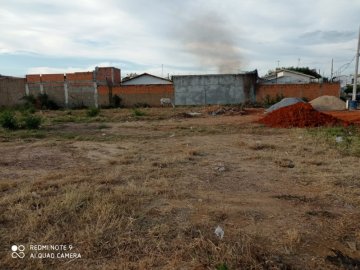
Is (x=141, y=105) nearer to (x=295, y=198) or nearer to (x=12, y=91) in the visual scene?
(x=12, y=91)

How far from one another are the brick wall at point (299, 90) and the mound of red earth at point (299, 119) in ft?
42.2

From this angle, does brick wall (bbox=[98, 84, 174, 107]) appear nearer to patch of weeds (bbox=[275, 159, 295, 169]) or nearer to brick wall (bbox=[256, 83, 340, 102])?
brick wall (bbox=[256, 83, 340, 102])

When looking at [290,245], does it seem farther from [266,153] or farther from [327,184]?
[266,153]

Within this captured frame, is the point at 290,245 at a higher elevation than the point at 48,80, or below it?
below

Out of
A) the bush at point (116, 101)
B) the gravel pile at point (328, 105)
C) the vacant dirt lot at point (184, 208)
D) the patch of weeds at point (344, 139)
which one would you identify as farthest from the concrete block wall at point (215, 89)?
the vacant dirt lot at point (184, 208)

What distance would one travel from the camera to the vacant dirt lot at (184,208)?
3.15 metres

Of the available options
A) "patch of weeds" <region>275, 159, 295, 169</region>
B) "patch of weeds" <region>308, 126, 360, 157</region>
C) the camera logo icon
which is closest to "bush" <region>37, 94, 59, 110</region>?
"patch of weeds" <region>308, 126, 360, 157</region>

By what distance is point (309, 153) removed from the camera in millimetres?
7910

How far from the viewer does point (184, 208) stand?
4375 millimetres

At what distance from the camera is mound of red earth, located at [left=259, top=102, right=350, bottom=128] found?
13677mm

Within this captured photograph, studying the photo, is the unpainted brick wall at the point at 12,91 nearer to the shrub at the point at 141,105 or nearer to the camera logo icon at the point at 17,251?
the shrub at the point at 141,105

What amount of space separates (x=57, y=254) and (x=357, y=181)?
4557 mm

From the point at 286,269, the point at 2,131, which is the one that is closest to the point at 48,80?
the point at 2,131

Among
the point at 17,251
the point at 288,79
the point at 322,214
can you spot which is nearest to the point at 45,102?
the point at 288,79
